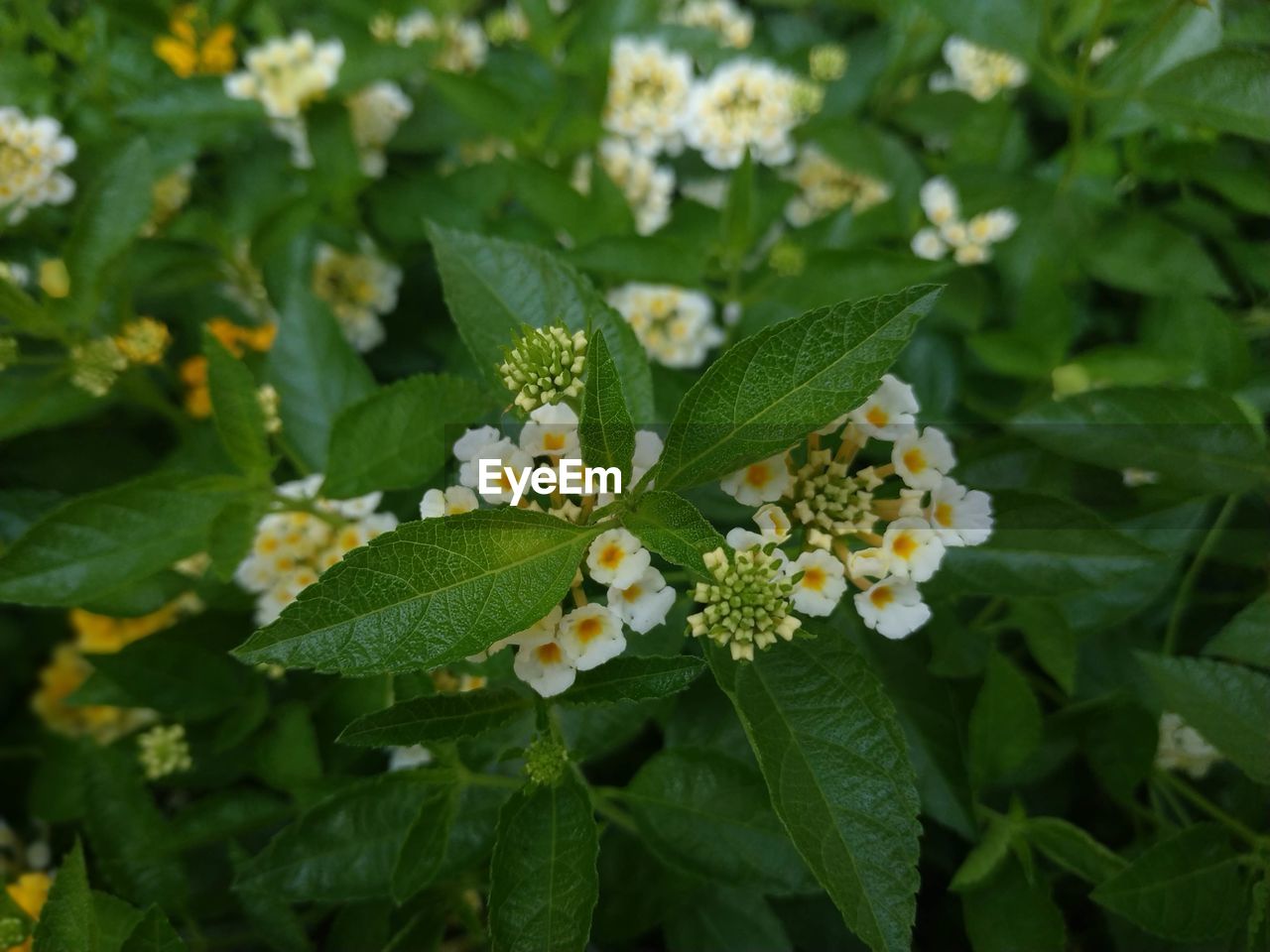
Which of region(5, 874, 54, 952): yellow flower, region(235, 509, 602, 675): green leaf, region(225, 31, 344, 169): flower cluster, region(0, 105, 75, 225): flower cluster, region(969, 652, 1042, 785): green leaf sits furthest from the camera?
region(225, 31, 344, 169): flower cluster

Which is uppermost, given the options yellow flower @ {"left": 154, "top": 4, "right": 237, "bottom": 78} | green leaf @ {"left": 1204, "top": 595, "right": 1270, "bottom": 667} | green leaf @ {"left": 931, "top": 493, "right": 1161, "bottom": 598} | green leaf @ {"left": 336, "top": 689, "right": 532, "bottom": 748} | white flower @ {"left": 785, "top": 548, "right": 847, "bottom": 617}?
yellow flower @ {"left": 154, "top": 4, "right": 237, "bottom": 78}

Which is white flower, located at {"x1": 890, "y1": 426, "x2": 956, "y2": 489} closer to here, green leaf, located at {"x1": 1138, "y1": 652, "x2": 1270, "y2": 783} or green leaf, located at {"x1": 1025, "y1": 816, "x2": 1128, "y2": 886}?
green leaf, located at {"x1": 1138, "y1": 652, "x2": 1270, "y2": 783}

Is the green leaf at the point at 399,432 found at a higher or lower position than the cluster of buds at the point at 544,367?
lower

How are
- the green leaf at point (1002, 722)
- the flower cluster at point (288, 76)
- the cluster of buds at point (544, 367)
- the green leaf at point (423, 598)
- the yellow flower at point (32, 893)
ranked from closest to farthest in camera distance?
the green leaf at point (423, 598)
the cluster of buds at point (544, 367)
the green leaf at point (1002, 722)
the yellow flower at point (32, 893)
the flower cluster at point (288, 76)

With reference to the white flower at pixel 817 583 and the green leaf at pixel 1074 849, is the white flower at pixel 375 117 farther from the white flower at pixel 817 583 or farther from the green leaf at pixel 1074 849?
the green leaf at pixel 1074 849

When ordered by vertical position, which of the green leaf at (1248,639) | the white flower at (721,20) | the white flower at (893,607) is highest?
the white flower at (721,20)

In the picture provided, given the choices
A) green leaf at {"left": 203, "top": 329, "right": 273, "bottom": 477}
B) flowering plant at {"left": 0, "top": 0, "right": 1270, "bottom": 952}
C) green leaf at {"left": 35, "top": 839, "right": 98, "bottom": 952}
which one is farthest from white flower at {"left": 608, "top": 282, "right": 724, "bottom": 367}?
green leaf at {"left": 35, "top": 839, "right": 98, "bottom": 952}

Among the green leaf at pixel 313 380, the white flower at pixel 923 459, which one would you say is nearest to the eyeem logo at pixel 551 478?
the white flower at pixel 923 459
